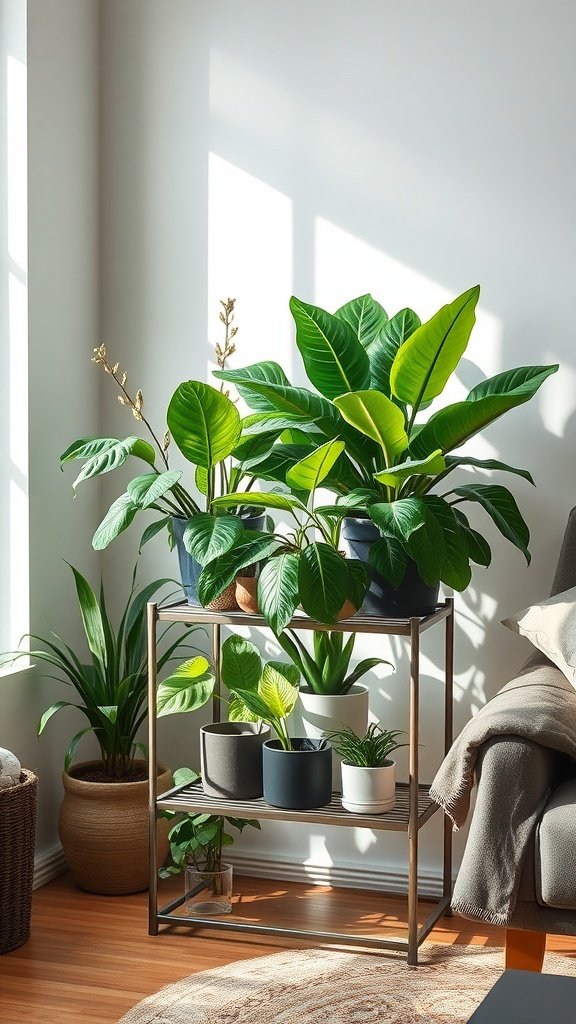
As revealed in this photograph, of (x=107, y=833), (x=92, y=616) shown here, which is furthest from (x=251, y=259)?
(x=107, y=833)

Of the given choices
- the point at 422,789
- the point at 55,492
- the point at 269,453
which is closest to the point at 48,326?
the point at 55,492

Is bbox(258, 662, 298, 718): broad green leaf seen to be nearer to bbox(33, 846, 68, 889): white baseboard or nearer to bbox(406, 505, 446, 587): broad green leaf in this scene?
bbox(406, 505, 446, 587): broad green leaf

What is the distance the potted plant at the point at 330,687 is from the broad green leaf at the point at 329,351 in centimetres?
58

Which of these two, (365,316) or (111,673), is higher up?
(365,316)

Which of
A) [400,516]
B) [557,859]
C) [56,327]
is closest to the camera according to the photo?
[557,859]

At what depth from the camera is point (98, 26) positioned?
10.5 ft

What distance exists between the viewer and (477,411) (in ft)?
8.11

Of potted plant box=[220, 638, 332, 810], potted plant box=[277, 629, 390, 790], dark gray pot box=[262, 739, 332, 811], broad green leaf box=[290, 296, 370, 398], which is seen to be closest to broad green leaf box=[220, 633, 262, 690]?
potted plant box=[220, 638, 332, 810]

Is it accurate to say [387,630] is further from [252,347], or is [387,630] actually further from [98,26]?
[98,26]

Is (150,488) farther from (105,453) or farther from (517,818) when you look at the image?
(517,818)

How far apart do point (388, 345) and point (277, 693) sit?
843 millimetres

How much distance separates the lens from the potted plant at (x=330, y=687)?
105 inches

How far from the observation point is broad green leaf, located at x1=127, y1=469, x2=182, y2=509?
2438 millimetres

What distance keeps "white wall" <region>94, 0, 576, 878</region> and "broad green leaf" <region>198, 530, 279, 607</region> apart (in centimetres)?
70
